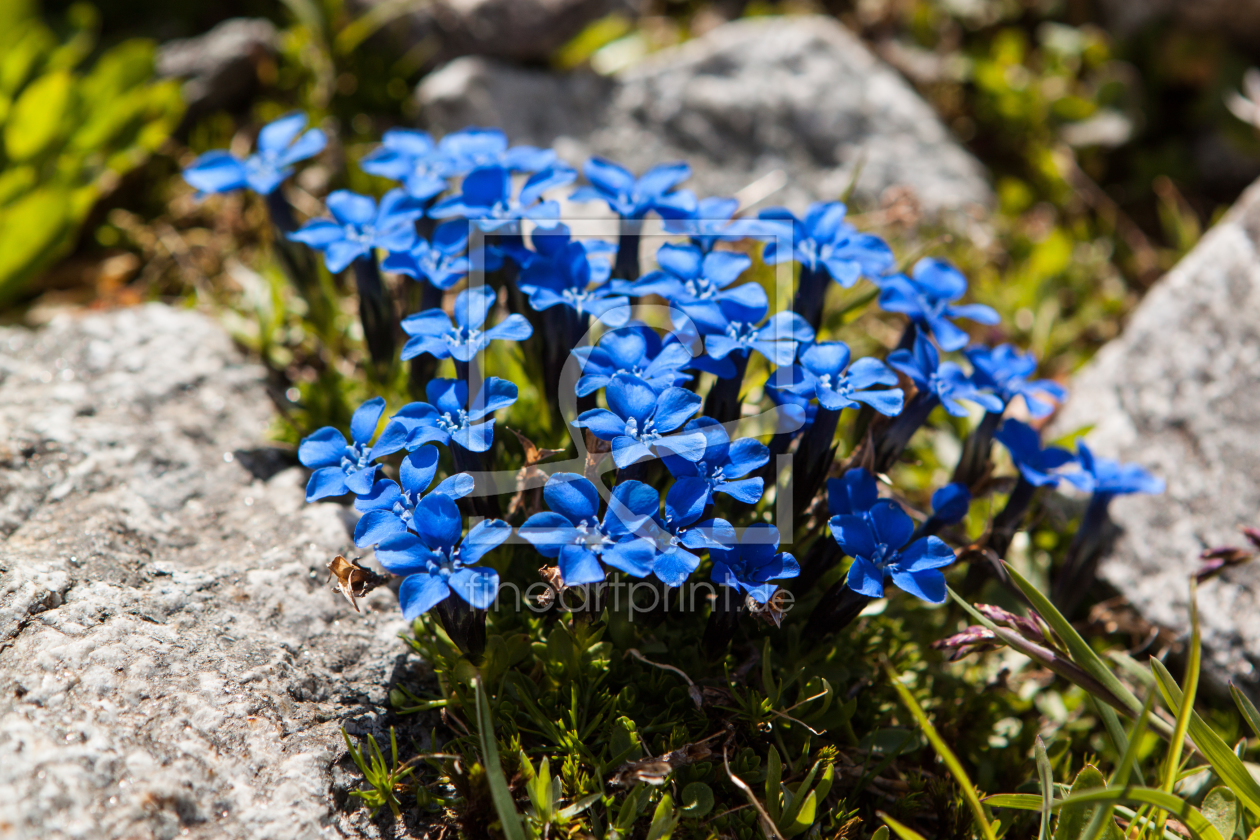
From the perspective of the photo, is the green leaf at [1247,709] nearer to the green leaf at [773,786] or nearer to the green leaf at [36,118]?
the green leaf at [773,786]

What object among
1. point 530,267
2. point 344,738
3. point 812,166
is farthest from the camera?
point 812,166

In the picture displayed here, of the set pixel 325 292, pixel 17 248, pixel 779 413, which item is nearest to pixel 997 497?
pixel 779 413

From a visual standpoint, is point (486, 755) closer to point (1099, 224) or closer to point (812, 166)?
point (812, 166)

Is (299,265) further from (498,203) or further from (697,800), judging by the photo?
(697,800)

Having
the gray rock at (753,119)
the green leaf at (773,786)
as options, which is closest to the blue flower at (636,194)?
the green leaf at (773,786)

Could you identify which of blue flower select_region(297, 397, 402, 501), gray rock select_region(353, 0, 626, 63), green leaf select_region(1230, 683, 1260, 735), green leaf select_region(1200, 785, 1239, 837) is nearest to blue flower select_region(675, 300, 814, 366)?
blue flower select_region(297, 397, 402, 501)

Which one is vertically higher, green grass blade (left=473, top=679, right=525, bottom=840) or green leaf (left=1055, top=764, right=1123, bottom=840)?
green grass blade (left=473, top=679, right=525, bottom=840)

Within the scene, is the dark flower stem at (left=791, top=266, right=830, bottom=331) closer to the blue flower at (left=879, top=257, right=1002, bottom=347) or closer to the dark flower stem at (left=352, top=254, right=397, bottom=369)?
the blue flower at (left=879, top=257, right=1002, bottom=347)
